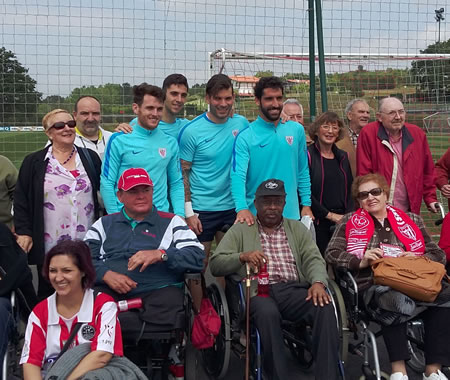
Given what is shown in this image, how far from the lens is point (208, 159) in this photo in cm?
457

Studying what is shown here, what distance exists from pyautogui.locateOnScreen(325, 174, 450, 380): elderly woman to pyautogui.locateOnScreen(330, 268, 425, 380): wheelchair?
9cm

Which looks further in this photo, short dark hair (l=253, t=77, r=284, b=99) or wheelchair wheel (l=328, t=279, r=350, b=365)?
short dark hair (l=253, t=77, r=284, b=99)

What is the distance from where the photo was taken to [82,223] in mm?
4125

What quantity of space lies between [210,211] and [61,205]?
1.15 metres

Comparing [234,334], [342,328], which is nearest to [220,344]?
[234,334]

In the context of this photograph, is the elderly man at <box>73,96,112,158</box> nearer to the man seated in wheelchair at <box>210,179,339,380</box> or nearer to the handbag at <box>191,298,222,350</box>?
the man seated in wheelchair at <box>210,179,339,380</box>

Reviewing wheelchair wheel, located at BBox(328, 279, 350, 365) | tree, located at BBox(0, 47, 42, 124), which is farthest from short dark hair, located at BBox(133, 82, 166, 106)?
tree, located at BBox(0, 47, 42, 124)

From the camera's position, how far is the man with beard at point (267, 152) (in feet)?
14.5

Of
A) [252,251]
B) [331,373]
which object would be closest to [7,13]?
[252,251]

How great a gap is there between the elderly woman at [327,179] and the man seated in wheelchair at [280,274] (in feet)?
2.31

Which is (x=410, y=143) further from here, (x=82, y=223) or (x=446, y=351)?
(x=82, y=223)

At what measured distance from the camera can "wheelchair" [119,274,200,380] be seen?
3361 millimetres

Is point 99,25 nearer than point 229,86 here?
No

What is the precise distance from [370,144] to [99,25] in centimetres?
307
